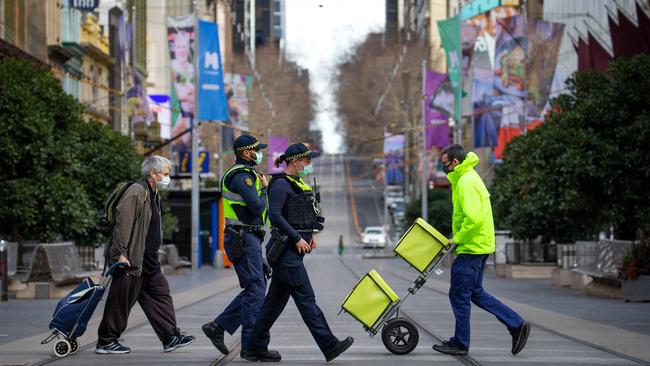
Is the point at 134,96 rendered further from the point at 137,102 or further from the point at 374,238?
the point at 374,238

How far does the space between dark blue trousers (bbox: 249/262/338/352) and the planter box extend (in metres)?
14.6

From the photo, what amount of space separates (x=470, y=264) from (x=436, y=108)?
2038 inches

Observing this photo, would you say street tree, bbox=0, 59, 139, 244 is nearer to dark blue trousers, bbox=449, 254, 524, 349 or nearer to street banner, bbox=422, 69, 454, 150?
dark blue trousers, bbox=449, 254, 524, 349

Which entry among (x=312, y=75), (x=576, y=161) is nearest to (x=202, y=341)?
(x=576, y=161)

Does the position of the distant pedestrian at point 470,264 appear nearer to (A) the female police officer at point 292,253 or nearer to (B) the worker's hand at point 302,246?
(A) the female police officer at point 292,253

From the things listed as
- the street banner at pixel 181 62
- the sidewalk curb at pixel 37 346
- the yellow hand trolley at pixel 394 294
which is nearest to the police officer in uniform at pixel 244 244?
the yellow hand trolley at pixel 394 294

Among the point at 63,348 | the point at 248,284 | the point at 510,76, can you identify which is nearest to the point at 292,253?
the point at 248,284

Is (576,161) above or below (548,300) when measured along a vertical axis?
above

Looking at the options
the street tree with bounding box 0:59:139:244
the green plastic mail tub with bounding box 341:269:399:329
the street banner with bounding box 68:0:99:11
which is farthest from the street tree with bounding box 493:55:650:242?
the street banner with bounding box 68:0:99:11

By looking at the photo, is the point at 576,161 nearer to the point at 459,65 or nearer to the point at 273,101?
the point at 459,65

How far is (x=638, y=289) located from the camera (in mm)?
26422

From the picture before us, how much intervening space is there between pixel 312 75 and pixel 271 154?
91.3 m

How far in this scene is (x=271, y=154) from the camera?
258 feet

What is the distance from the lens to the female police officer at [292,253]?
12.8 m
